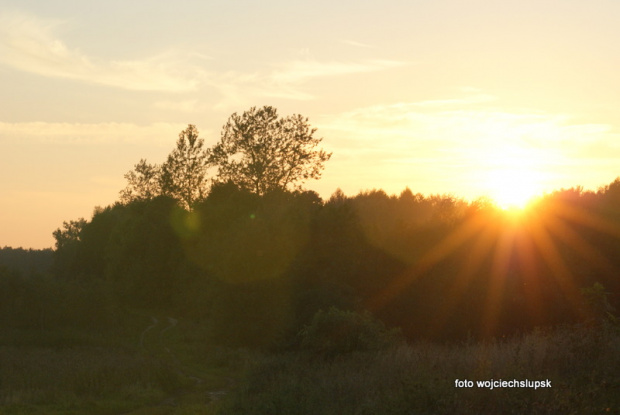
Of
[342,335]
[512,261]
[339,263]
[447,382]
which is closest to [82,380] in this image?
[342,335]

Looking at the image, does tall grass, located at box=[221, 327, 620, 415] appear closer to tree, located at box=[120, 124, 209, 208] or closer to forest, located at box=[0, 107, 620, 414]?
forest, located at box=[0, 107, 620, 414]

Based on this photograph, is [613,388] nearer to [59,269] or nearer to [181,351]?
[181,351]

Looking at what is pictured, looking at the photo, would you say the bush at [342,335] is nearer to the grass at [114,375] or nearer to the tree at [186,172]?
the grass at [114,375]

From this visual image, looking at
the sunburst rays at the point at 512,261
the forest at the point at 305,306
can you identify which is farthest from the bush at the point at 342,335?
the sunburst rays at the point at 512,261

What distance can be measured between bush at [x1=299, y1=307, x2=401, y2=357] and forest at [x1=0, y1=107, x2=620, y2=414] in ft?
0.23

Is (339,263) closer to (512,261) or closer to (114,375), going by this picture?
(512,261)

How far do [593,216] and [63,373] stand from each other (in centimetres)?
3989

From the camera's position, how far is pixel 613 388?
1683 cm

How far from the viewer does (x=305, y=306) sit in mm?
42656

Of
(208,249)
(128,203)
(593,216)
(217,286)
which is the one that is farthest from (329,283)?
(128,203)

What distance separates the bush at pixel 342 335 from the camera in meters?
27.7

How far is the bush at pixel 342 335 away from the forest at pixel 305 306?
7cm

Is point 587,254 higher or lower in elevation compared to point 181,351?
higher

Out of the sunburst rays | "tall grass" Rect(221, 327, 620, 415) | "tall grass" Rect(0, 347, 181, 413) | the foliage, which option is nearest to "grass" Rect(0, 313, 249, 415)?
"tall grass" Rect(0, 347, 181, 413)
